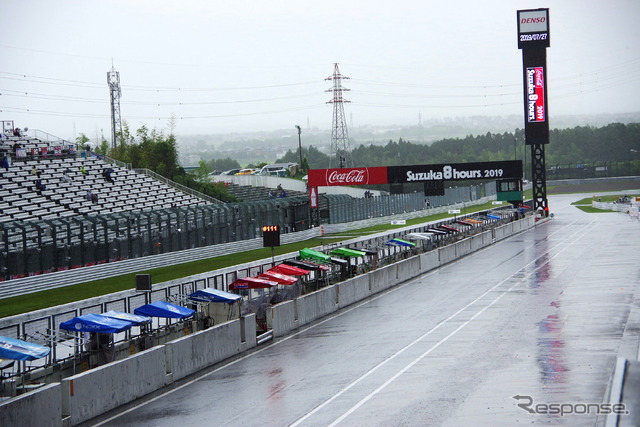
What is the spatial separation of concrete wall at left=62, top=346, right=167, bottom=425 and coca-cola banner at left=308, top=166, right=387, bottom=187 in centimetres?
4980

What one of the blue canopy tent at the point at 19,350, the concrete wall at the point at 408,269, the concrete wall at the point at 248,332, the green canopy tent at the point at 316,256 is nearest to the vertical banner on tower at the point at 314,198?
the concrete wall at the point at 408,269

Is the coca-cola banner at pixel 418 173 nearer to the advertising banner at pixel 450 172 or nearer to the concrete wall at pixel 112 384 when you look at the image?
the advertising banner at pixel 450 172

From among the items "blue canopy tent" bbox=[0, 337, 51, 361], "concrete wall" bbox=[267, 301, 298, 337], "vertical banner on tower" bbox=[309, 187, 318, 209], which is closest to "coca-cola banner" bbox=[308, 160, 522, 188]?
"vertical banner on tower" bbox=[309, 187, 318, 209]

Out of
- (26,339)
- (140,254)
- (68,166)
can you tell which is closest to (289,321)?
(26,339)

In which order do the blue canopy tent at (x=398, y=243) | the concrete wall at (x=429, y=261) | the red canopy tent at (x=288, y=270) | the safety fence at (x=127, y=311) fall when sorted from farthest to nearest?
the blue canopy tent at (x=398, y=243) → the concrete wall at (x=429, y=261) → the red canopy tent at (x=288, y=270) → the safety fence at (x=127, y=311)

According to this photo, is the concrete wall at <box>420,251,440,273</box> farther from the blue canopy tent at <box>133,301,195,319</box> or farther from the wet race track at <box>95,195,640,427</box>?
the blue canopy tent at <box>133,301,195,319</box>

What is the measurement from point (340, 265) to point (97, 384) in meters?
19.5

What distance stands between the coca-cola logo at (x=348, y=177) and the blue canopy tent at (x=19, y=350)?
52.6 meters

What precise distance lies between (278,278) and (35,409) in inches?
586

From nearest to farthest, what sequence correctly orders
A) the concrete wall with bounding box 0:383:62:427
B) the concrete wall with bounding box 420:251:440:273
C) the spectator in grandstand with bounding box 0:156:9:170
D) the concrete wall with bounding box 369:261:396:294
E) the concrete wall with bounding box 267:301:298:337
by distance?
the concrete wall with bounding box 0:383:62:427, the concrete wall with bounding box 267:301:298:337, the concrete wall with bounding box 369:261:396:294, the concrete wall with bounding box 420:251:440:273, the spectator in grandstand with bounding box 0:156:9:170

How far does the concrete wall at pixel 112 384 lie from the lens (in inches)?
648

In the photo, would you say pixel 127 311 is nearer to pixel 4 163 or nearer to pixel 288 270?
pixel 288 270

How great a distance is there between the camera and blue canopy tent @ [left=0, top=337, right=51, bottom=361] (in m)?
16.3

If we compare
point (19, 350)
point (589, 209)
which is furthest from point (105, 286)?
point (589, 209)
